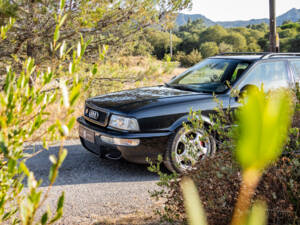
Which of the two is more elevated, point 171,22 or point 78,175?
point 171,22

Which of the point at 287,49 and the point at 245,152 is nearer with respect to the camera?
the point at 245,152

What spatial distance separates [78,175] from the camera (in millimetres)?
4543

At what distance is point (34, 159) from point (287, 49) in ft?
118

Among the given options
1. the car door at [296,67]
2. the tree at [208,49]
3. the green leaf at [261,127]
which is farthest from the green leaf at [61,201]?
the tree at [208,49]

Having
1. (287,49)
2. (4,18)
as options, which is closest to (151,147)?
(4,18)

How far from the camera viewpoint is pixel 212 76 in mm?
5383

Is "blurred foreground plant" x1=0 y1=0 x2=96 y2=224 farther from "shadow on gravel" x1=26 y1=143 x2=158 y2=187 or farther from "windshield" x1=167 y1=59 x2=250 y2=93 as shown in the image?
"windshield" x1=167 y1=59 x2=250 y2=93

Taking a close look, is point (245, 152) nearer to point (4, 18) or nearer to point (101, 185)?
point (101, 185)

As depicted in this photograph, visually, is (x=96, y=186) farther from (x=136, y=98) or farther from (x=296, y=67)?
(x=296, y=67)

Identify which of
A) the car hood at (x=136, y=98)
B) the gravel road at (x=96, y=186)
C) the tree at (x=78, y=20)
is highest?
the tree at (x=78, y=20)

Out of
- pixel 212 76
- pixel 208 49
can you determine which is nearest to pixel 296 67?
pixel 212 76

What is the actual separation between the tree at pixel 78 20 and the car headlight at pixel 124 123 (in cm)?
A: 210

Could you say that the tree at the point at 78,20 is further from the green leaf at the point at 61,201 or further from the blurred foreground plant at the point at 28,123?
the green leaf at the point at 61,201

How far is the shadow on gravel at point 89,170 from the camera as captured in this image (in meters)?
4.40
